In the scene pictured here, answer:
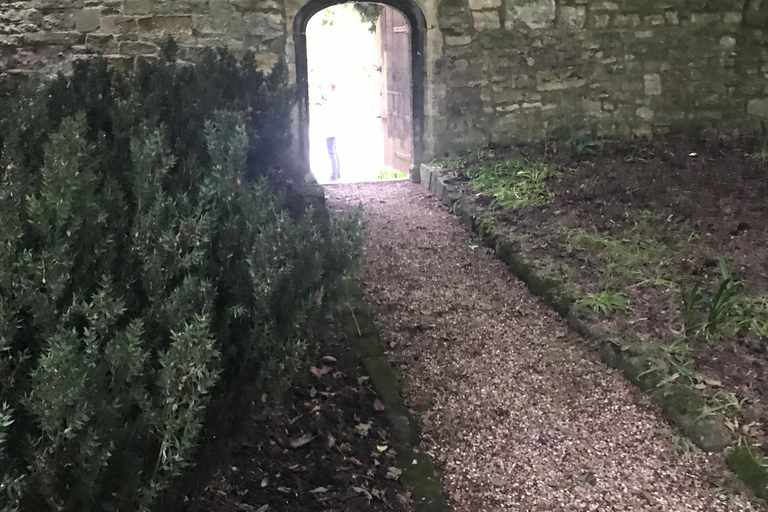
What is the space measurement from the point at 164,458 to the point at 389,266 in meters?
2.95

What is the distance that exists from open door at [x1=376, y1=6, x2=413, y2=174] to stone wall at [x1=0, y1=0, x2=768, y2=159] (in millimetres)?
577

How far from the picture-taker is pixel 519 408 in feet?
9.26

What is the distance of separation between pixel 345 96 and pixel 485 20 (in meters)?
6.61

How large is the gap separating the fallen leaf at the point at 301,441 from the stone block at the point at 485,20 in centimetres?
476

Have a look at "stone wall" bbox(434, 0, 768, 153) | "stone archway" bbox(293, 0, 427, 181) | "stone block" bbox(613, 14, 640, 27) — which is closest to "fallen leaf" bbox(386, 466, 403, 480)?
"stone archway" bbox(293, 0, 427, 181)

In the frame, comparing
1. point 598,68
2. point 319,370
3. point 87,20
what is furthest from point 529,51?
point 319,370

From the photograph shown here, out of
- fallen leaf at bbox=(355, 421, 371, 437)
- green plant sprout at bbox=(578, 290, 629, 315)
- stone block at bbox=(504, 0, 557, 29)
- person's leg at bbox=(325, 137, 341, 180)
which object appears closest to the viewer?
fallen leaf at bbox=(355, 421, 371, 437)

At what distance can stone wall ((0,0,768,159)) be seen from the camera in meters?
5.53

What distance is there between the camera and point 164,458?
1.46 metres

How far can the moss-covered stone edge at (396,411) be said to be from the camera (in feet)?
7.45

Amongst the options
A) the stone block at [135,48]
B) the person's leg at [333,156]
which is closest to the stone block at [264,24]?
the stone block at [135,48]

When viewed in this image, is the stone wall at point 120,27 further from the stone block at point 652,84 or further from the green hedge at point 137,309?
the stone block at point 652,84

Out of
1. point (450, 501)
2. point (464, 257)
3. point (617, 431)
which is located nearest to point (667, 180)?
point (464, 257)

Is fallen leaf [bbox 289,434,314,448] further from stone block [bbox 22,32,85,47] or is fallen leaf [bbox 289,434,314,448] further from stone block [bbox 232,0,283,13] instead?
stone block [bbox 22,32,85,47]
